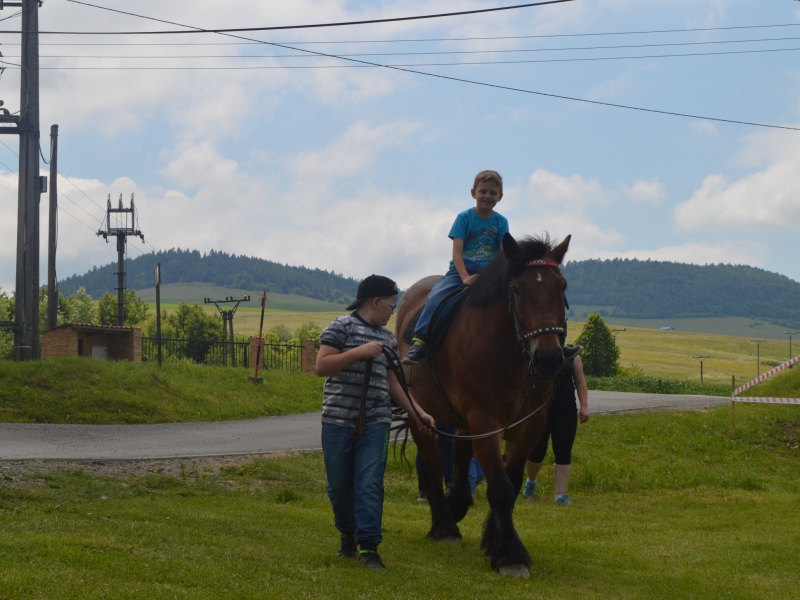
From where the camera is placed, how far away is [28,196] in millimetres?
21547

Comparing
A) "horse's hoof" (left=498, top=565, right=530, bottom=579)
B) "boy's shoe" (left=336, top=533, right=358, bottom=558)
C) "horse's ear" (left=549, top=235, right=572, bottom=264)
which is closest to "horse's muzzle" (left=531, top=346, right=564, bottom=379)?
"horse's ear" (left=549, top=235, right=572, bottom=264)

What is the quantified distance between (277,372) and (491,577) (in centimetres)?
2174

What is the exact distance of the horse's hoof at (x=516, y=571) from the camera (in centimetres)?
582

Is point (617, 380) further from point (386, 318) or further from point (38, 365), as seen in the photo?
point (386, 318)

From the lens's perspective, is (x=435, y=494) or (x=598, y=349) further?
(x=598, y=349)

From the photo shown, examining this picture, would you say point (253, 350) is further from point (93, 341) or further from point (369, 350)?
point (369, 350)

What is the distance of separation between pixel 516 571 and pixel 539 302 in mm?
1759

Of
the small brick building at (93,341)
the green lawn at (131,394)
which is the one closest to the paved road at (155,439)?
the green lawn at (131,394)

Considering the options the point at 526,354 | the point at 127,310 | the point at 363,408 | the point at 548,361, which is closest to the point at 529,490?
the point at 526,354

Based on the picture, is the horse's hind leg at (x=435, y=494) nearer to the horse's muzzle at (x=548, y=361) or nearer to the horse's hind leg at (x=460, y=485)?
the horse's hind leg at (x=460, y=485)

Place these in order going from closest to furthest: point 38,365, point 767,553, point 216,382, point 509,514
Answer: point 509,514, point 767,553, point 38,365, point 216,382

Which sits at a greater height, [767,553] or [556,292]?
[556,292]

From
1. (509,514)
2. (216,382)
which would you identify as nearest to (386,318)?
(509,514)

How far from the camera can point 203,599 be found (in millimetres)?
4238
